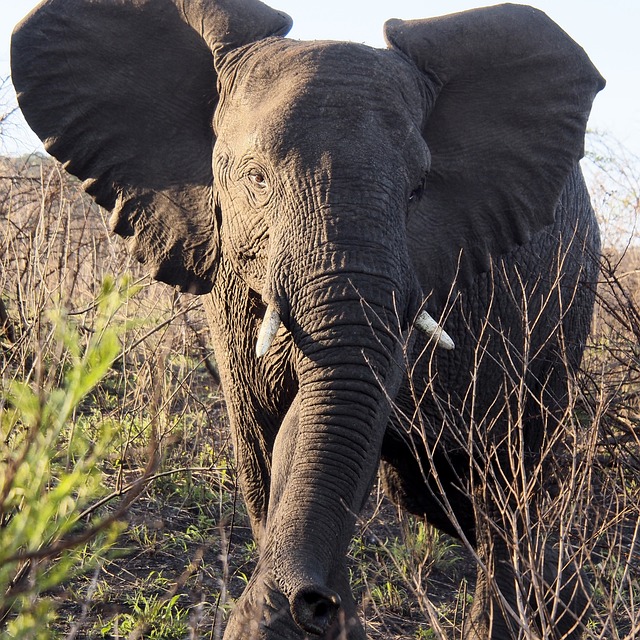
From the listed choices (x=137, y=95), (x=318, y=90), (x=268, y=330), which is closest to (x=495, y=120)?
(x=318, y=90)

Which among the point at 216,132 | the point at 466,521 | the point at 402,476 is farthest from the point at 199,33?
→ the point at 466,521

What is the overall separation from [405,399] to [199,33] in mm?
1516

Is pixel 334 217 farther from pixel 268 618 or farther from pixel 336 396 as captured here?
pixel 268 618

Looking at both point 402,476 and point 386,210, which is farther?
point 402,476

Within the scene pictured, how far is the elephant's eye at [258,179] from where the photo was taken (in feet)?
12.5

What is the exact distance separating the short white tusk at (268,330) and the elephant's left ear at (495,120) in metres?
0.84

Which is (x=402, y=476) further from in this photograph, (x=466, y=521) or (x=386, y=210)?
(x=386, y=210)

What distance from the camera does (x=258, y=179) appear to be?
3.83 meters

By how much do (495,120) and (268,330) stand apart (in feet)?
5.04

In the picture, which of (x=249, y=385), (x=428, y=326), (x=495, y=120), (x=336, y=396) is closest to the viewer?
(x=336, y=396)

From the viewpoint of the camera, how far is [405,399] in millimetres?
4270

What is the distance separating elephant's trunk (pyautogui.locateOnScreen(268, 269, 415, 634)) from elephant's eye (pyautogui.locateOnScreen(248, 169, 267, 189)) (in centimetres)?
45

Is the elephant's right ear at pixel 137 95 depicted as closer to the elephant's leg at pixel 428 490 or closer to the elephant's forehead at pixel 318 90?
the elephant's forehead at pixel 318 90

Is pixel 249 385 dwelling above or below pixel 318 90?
below
